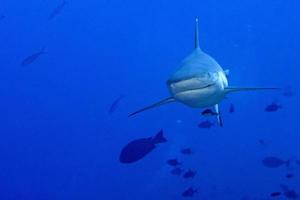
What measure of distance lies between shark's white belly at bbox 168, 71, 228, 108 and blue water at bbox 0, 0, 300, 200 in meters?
11.5

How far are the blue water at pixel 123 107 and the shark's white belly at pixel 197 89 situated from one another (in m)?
11.5

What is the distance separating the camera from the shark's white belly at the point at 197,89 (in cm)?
276

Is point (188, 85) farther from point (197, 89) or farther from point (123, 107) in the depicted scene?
point (123, 107)

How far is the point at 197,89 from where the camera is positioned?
9.20 ft

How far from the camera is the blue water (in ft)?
48.6

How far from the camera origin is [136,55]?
65.2 ft

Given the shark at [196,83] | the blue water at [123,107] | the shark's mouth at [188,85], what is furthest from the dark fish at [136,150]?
the blue water at [123,107]

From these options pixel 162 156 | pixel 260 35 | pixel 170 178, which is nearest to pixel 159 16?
pixel 260 35

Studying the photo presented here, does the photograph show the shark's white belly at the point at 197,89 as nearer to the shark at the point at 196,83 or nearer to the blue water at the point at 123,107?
the shark at the point at 196,83

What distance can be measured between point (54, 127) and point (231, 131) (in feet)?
20.4

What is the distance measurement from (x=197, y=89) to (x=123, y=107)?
13836 millimetres

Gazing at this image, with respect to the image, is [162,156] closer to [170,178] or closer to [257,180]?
[170,178]

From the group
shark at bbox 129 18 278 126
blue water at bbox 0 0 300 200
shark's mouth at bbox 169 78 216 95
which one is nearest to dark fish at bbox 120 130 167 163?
shark at bbox 129 18 278 126

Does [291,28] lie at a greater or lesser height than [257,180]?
greater
